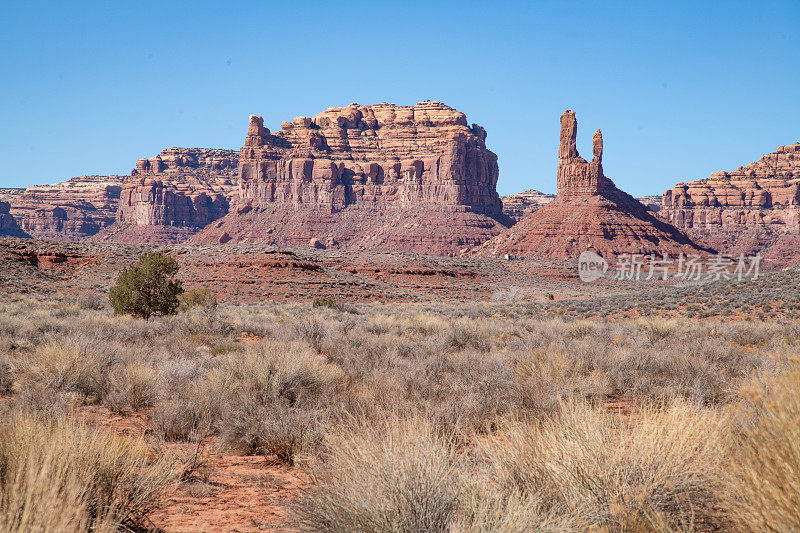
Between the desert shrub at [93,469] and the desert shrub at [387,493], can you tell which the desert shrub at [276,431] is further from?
the desert shrub at [387,493]

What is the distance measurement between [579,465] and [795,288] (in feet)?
94.5

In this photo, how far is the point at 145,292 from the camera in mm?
19094

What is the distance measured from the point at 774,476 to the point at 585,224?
109 meters

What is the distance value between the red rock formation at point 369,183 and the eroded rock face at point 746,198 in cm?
5495

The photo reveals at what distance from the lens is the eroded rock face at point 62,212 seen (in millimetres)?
177500

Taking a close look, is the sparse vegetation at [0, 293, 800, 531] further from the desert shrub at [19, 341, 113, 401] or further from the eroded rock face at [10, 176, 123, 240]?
the eroded rock face at [10, 176, 123, 240]

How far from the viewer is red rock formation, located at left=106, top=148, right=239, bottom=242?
170 m

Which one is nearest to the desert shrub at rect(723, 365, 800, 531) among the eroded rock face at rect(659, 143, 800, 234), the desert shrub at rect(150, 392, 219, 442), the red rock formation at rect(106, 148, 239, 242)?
the desert shrub at rect(150, 392, 219, 442)

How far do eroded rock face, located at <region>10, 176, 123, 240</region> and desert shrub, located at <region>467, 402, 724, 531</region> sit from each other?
195839 millimetres

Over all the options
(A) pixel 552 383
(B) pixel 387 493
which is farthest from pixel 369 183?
(B) pixel 387 493

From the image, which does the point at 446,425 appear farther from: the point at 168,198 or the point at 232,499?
the point at 168,198

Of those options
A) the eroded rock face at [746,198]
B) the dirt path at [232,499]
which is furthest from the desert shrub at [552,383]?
the eroded rock face at [746,198]

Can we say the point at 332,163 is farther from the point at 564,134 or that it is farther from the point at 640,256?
the point at 640,256

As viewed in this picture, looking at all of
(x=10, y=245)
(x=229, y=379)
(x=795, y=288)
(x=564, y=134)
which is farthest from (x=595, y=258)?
(x=229, y=379)
